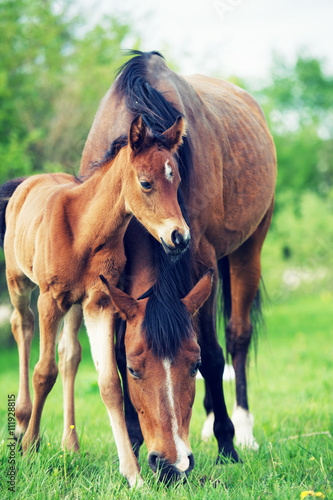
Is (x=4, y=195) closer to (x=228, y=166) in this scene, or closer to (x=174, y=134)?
(x=228, y=166)

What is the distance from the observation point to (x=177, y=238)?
9.60 ft

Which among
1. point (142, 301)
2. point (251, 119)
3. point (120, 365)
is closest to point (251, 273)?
A: point (251, 119)

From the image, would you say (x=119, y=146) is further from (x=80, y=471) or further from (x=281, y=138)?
(x=281, y=138)

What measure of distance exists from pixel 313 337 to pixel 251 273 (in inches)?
285

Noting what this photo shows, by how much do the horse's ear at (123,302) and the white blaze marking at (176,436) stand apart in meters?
0.37

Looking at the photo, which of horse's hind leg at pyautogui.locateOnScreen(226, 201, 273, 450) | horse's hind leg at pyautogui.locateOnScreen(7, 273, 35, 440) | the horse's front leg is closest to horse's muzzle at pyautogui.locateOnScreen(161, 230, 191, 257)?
the horse's front leg

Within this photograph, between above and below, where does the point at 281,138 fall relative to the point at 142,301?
below

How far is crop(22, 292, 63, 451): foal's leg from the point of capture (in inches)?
135

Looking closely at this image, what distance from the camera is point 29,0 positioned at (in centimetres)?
1320

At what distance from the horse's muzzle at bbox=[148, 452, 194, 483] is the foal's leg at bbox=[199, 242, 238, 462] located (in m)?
1.18

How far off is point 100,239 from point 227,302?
2720 mm

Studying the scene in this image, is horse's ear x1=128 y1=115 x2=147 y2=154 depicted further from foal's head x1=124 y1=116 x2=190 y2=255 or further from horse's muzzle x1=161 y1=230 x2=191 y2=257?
horse's muzzle x1=161 y1=230 x2=191 y2=257

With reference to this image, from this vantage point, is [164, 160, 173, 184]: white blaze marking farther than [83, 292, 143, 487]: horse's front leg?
No

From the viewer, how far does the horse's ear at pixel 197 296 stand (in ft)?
11.1
